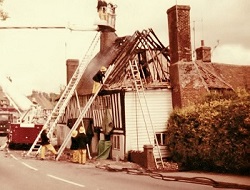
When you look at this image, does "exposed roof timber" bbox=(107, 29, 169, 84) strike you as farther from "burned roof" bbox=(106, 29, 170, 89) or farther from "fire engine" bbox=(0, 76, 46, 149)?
"fire engine" bbox=(0, 76, 46, 149)

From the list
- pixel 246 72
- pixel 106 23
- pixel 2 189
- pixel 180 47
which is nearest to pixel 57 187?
pixel 2 189

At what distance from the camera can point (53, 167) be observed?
1513 cm

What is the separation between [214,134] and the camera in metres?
14.2

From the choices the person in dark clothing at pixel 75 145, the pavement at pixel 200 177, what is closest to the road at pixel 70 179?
the pavement at pixel 200 177

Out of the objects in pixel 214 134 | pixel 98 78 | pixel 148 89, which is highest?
pixel 98 78

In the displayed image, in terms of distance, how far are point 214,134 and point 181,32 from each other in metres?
6.64

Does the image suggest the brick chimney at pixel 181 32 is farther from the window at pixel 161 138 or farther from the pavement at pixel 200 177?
the pavement at pixel 200 177

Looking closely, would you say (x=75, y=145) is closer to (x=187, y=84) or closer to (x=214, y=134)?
(x=187, y=84)

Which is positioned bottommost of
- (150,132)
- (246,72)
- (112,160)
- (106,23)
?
(112,160)

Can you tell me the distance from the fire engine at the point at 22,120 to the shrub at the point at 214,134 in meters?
10.4

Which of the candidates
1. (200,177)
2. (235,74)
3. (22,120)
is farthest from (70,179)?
(235,74)

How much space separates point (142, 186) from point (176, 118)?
666 cm

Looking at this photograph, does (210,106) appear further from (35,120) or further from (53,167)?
(35,120)

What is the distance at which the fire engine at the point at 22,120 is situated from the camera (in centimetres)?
2267
